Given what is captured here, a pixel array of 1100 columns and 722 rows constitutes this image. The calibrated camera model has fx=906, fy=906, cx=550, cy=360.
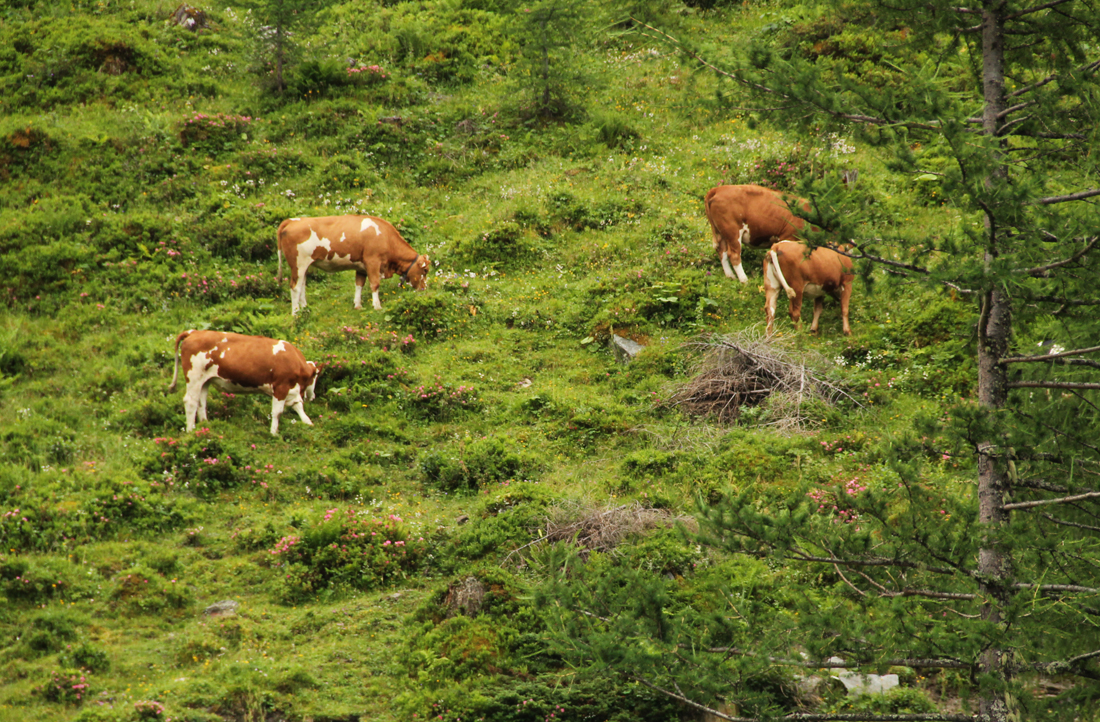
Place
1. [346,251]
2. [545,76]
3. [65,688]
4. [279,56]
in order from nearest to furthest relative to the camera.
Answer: [65,688] < [346,251] < [545,76] < [279,56]

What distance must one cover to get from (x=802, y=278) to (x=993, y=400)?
950 cm

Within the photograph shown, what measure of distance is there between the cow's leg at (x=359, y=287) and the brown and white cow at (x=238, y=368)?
3413 millimetres

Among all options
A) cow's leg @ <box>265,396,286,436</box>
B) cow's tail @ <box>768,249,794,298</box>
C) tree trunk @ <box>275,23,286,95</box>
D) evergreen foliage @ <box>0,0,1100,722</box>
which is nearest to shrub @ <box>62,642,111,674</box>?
evergreen foliage @ <box>0,0,1100,722</box>

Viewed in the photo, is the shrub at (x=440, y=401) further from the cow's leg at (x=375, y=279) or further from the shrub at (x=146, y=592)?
the shrub at (x=146, y=592)

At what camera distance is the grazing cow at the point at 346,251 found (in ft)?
57.6

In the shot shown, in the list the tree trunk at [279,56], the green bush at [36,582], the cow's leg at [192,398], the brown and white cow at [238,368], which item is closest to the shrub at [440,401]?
the brown and white cow at [238,368]

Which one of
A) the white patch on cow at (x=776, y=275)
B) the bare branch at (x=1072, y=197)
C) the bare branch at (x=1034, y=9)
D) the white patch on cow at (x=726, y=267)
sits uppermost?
the bare branch at (x=1034, y=9)

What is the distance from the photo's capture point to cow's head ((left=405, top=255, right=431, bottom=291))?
711 inches

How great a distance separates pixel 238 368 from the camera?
1405 centimetres

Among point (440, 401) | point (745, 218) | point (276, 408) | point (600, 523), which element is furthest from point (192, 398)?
point (745, 218)

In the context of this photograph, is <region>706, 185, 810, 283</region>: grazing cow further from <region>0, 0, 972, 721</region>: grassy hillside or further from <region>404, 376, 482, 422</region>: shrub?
<region>404, 376, 482, 422</region>: shrub

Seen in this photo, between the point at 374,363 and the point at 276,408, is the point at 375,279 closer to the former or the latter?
the point at 374,363

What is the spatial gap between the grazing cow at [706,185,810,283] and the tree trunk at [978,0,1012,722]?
10.7 meters

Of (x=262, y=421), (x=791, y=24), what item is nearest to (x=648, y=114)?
(x=791, y=24)
